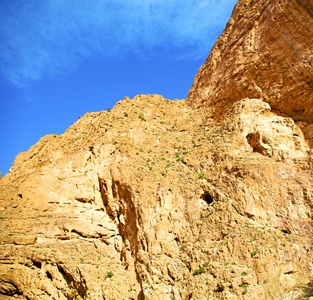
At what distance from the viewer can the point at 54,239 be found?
Result: 23062 mm

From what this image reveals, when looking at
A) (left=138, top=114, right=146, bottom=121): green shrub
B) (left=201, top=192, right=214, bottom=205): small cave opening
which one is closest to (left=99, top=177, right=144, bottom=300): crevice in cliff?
(left=201, top=192, right=214, bottom=205): small cave opening

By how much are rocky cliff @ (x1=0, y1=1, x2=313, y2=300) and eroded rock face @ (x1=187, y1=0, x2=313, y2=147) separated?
39cm

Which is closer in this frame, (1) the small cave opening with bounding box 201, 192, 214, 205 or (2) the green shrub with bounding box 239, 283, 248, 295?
(2) the green shrub with bounding box 239, 283, 248, 295

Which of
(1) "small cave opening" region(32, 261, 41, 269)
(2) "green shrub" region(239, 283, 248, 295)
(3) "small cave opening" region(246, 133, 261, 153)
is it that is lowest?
(2) "green shrub" region(239, 283, 248, 295)

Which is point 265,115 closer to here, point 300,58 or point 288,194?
point 300,58

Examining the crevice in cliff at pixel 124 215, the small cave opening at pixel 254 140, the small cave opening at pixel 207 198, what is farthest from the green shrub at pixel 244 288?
the small cave opening at pixel 254 140

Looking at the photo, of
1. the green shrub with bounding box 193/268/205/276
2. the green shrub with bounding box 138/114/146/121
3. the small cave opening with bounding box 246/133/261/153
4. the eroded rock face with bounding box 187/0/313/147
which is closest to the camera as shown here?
the green shrub with bounding box 193/268/205/276

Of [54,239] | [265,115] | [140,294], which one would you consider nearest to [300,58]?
[265,115]

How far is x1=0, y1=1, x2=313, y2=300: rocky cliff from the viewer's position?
60.9ft

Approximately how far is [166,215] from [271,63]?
60.7 feet

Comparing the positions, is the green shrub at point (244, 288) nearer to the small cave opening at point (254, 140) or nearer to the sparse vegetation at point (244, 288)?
the sparse vegetation at point (244, 288)

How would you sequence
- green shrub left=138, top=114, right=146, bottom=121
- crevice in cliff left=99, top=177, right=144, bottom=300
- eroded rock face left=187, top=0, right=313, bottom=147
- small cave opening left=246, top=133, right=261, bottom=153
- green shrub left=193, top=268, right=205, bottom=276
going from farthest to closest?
green shrub left=138, top=114, right=146, bottom=121 → eroded rock face left=187, top=0, right=313, bottom=147 → small cave opening left=246, top=133, right=261, bottom=153 → crevice in cliff left=99, top=177, right=144, bottom=300 → green shrub left=193, top=268, right=205, bottom=276

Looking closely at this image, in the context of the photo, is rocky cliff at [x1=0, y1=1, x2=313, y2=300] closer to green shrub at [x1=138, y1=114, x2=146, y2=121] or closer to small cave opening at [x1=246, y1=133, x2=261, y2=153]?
small cave opening at [x1=246, y1=133, x2=261, y2=153]

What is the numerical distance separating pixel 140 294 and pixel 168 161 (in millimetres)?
11586
